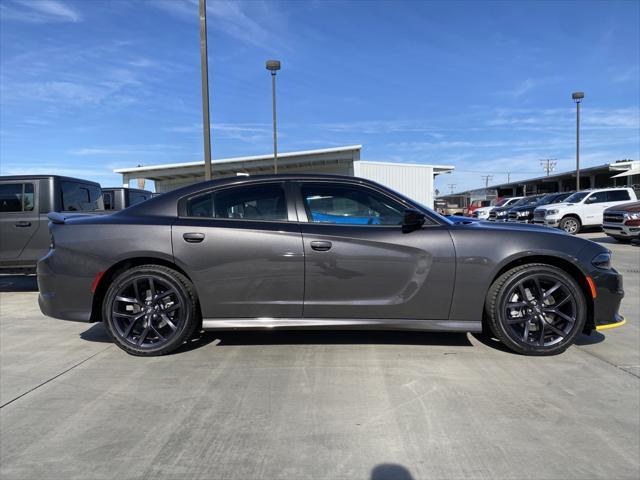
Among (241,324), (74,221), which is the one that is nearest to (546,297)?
(241,324)

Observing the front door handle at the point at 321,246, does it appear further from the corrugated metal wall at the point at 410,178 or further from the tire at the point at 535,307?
the corrugated metal wall at the point at 410,178

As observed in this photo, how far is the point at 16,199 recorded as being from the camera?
6.96m

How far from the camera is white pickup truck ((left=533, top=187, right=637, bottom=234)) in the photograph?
1684cm

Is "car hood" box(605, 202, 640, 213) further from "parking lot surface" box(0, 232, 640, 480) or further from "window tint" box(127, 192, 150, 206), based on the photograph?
"window tint" box(127, 192, 150, 206)

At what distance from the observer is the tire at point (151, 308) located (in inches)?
150

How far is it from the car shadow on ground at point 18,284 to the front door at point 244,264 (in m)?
5.27

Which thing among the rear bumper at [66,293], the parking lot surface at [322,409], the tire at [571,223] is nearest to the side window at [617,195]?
the tire at [571,223]

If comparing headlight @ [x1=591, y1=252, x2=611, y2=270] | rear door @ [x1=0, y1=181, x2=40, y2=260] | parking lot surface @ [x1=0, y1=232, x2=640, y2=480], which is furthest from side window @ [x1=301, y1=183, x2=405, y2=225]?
rear door @ [x1=0, y1=181, x2=40, y2=260]

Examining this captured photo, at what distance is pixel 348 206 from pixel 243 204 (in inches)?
37.1

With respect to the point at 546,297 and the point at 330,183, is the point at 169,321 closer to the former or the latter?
the point at 330,183

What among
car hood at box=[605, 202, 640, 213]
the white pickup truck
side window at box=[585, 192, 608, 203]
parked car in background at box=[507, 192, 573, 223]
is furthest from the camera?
parked car in background at box=[507, 192, 573, 223]

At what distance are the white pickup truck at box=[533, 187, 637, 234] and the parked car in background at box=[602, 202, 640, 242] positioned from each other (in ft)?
11.5

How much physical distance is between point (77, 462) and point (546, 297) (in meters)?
3.58

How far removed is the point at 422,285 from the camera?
3684mm
